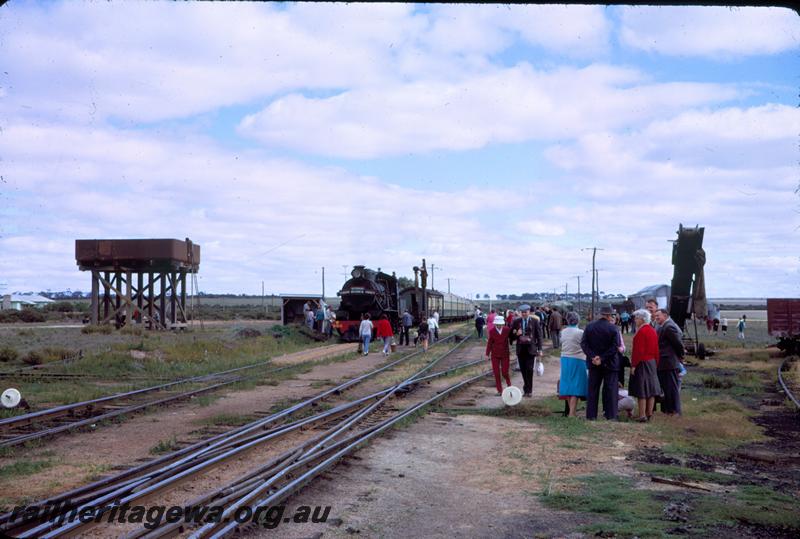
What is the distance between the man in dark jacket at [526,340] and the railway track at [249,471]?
196 centimetres

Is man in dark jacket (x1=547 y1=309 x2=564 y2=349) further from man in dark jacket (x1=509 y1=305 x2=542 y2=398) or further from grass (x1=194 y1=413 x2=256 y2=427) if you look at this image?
grass (x1=194 y1=413 x2=256 y2=427)

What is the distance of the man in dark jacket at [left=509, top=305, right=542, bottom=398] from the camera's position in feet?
50.1

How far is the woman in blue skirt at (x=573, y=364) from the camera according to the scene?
12.6 m

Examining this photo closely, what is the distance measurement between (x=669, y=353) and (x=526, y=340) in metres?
3.21

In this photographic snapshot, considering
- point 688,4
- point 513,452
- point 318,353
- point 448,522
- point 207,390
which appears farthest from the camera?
point 318,353

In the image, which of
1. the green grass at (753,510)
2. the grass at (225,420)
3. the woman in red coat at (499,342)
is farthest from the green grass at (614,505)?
the woman in red coat at (499,342)

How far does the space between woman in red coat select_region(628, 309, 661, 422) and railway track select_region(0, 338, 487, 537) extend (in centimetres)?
370

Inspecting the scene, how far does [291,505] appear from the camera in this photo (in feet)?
23.8

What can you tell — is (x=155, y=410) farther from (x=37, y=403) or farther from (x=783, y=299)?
(x=783, y=299)

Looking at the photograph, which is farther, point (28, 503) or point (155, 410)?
point (155, 410)

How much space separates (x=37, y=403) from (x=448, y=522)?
10.9m

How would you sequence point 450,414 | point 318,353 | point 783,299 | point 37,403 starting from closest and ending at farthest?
point 450,414 < point 37,403 < point 318,353 < point 783,299

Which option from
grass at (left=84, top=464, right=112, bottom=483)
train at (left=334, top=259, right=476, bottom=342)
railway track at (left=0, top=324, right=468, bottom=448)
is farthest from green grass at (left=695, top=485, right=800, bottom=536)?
train at (left=334, top=259, right=476, bottom=342)

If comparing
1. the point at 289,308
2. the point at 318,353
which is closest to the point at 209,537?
the point at 318,353
